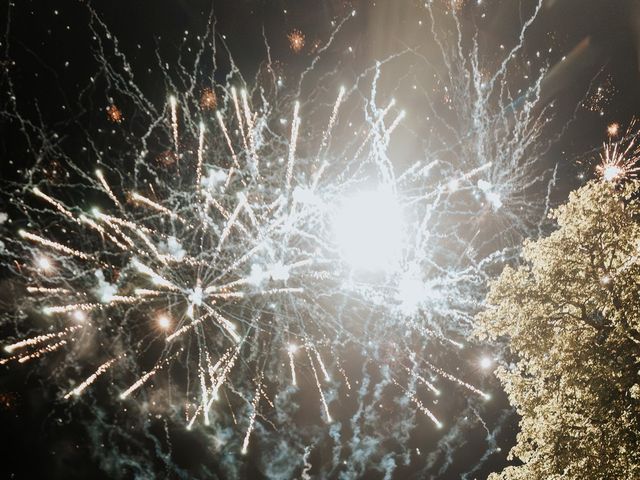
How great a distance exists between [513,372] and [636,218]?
4.69m

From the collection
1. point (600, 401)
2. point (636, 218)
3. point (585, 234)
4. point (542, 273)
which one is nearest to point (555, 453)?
point (600, 401)

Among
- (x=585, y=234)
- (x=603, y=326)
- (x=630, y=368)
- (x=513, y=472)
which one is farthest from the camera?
(x=513, y=472)

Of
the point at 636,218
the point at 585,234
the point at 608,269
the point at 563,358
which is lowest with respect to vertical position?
the point at 563,358

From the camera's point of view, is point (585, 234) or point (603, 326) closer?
point (603, 326)

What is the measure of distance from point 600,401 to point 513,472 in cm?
345

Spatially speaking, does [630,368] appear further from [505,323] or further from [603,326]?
[505,323]

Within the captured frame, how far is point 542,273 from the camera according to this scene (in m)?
9.80

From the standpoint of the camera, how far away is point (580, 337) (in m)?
9.00

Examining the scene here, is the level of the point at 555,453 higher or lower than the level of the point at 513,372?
lower

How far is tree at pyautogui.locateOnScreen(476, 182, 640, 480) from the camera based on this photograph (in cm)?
800

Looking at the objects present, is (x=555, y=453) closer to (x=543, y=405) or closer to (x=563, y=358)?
(x=543, y=405)

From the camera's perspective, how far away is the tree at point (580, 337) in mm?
8000

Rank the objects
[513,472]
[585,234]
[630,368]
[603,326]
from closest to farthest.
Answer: [630,368]
[603,326]
[585,234]
[513,472]

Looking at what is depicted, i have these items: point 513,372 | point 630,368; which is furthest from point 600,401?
point 513,372
